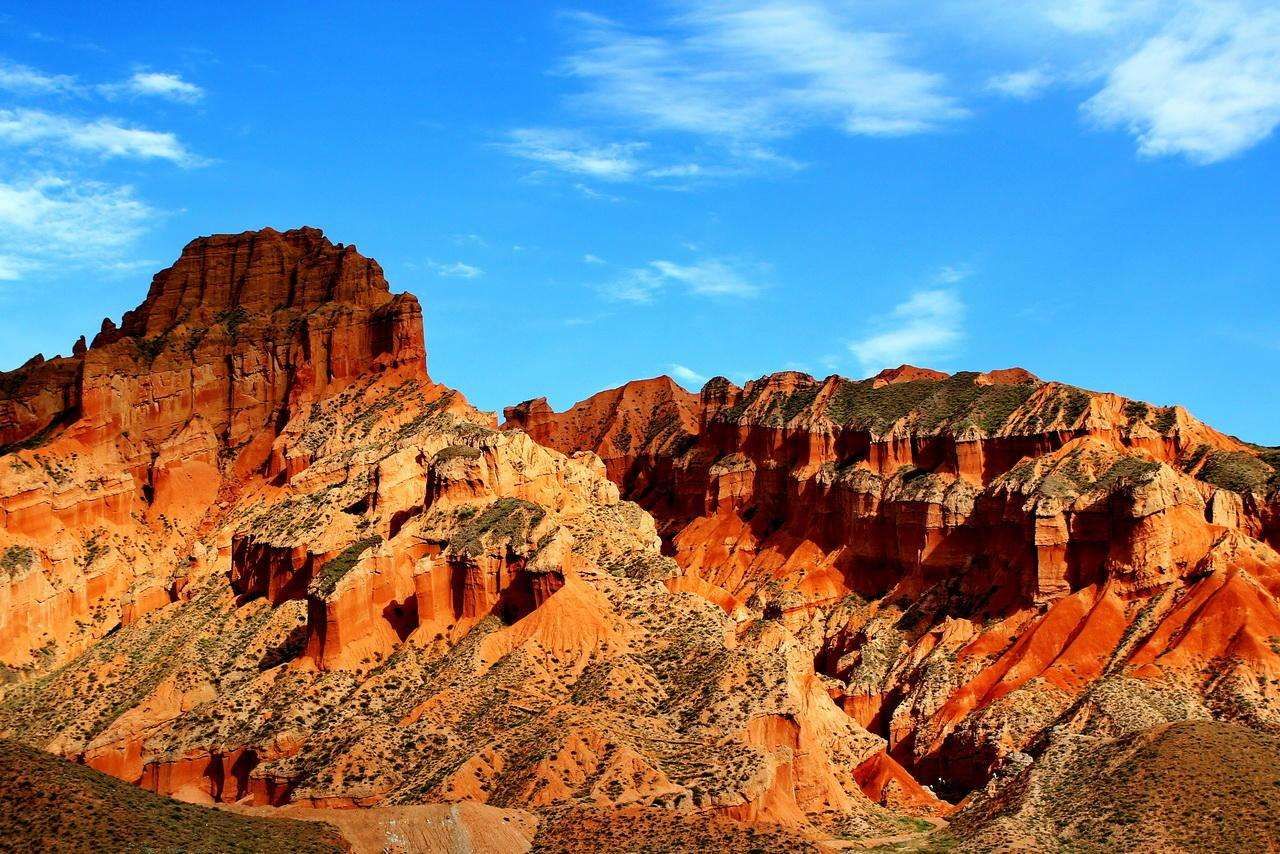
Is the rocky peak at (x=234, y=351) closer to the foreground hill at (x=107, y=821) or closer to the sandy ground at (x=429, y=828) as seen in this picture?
the sandy ground at (x=429, y=828)

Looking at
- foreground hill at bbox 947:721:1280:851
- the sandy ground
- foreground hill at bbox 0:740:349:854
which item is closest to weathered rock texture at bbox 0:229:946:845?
the sandy ground

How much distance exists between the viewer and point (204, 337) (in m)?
130

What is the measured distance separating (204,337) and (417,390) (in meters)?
17.8

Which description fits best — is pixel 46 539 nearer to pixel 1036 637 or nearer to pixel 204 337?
pixel 204 337

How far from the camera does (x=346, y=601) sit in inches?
3745

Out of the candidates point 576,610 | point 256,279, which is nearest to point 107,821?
point 576,610

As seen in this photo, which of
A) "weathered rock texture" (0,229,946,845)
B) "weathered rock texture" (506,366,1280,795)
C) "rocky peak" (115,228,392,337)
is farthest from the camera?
"rocky peak" (115,228,392,337)

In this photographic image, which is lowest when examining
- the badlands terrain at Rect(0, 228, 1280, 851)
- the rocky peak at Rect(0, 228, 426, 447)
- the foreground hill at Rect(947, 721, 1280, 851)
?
the foreground hill at Rect(947, 721, 1280, 851)

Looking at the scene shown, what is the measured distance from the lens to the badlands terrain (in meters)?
80.2

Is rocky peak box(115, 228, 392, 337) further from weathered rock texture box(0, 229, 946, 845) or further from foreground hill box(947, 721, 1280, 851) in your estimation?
foreground hill box(947, 721, 1280, 851)

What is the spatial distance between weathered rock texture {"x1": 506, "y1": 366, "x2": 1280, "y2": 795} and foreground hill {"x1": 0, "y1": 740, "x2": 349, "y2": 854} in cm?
3808

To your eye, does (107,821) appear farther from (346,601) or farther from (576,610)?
(576,610)

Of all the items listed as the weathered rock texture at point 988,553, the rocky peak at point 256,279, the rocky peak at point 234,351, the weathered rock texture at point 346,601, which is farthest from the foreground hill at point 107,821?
the rocky peak at point 256,279

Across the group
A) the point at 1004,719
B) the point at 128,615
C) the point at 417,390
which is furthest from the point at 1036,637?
the point at 128,615
